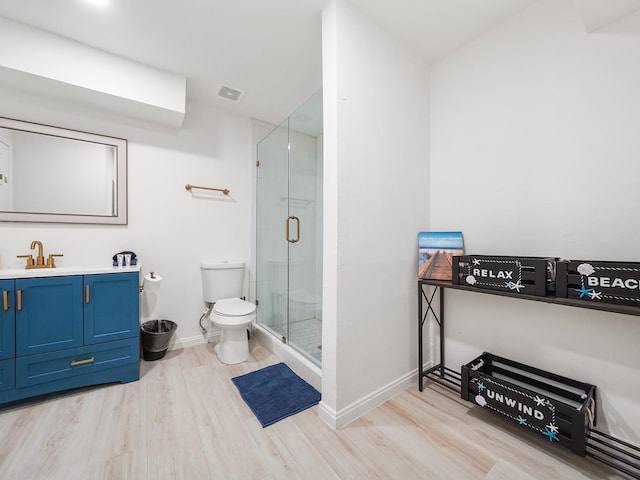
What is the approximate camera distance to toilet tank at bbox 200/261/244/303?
8.08ft

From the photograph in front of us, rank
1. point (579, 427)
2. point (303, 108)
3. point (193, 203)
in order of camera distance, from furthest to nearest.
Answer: point (193, 203) → point (303, 108) → point (579, 427)

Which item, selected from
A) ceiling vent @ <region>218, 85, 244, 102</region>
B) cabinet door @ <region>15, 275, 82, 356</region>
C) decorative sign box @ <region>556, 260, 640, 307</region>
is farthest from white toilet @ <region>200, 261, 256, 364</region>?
decorative sign box @ <region>556, 260, 640, 307</region>

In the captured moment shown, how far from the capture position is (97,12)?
1.53 meters

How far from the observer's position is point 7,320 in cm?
154

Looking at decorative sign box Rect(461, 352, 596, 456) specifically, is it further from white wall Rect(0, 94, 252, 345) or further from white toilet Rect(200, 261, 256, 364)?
white wall Rect(0, 94, 252, 345)

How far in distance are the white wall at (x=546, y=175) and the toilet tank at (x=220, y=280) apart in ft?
6.29

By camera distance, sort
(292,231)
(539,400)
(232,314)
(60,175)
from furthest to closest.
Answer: (292,231)
(232,314)
(60,175)
(539,400)

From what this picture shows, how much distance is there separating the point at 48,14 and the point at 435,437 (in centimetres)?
328

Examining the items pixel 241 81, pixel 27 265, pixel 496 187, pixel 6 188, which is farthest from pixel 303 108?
pixel 27 265

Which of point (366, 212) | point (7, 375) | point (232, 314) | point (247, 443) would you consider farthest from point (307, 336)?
point (7, 375)

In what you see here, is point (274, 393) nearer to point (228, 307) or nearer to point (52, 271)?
point (228, 307)

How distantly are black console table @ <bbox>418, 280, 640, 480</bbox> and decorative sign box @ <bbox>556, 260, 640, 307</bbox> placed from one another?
32mm

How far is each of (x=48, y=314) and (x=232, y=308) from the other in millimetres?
1140

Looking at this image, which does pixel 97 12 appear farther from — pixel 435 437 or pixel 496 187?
pixel 435 437
